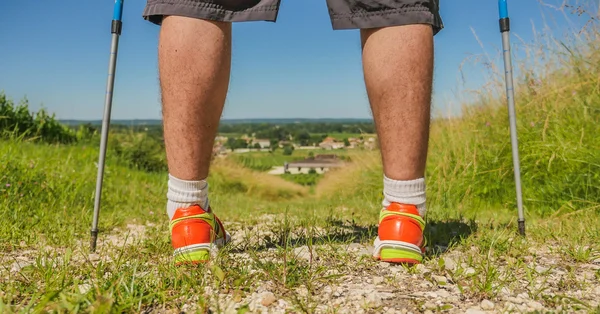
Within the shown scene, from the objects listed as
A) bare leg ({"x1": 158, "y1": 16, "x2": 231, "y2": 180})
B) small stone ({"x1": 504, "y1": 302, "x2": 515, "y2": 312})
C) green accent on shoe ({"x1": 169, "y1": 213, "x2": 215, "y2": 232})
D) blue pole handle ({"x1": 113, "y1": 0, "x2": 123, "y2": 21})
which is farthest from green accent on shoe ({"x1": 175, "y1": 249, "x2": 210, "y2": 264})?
blue pole handle ({"x1": 113, "y1": 0, "x2": 123, "y2": 21})

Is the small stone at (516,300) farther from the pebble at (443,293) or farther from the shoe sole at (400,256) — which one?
the shoe sole at (400,256)

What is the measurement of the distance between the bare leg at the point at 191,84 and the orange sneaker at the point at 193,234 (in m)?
0.13

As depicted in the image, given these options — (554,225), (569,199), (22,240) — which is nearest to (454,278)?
(554,225)

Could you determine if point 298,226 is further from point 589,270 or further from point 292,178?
point 292,178

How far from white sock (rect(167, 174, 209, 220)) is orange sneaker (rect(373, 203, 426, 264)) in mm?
654

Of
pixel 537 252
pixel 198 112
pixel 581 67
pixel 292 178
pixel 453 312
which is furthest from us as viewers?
pixel 292 178

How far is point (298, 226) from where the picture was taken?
2451 millimetres

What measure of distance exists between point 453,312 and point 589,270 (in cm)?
70

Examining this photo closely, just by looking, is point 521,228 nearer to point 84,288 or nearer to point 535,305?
point 535,305

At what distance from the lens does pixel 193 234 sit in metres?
1.72

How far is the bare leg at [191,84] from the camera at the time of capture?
5.43 ft

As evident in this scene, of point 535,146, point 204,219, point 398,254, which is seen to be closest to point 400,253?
point 398,254

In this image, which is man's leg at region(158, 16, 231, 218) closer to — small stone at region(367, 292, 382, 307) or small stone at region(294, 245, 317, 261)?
small stone at region(294, 245, 317, 261)

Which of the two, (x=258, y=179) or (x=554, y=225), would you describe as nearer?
(x=554, y=225)
